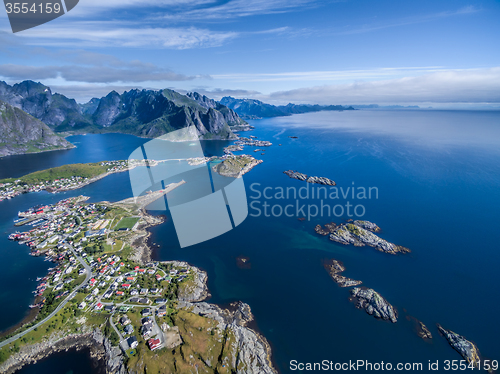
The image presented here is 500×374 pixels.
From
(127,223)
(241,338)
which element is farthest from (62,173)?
(241,338)

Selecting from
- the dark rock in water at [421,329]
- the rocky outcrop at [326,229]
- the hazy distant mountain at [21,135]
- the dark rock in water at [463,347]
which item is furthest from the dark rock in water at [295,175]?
the hazy distant mountain at [21,135]

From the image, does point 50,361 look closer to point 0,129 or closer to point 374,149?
point 374,149

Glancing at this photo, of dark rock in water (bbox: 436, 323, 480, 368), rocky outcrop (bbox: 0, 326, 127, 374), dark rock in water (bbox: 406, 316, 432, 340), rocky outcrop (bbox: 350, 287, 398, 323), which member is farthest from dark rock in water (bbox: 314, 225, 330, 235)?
rocky outcrop (bbox: 0, 326, 127, 374)

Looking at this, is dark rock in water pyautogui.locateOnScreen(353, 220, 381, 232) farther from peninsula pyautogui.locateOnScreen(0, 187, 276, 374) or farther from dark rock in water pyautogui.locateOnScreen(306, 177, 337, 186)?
peninsula pyautogui.locateOnScreen(0, 187, 276, 374)

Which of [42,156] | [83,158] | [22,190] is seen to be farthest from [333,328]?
[42,156]

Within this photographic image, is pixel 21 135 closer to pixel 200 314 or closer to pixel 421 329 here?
pixel 200 314

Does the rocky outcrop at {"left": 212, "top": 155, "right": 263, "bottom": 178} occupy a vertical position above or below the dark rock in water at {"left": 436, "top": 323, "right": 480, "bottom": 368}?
above

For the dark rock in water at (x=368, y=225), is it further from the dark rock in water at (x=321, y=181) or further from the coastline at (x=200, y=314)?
the coastline at (x=200, y=314)
